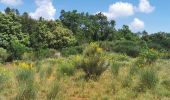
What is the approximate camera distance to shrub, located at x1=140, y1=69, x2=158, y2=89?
45.1 ft

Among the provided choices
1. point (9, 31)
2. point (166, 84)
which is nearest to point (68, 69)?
point (166, 84)

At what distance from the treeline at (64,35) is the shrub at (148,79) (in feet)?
84.2

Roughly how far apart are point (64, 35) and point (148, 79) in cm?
4033

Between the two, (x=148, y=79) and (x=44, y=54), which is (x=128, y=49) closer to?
(x=44, y=54)

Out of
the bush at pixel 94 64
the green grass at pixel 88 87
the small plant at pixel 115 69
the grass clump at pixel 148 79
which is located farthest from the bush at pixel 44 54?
the grass clump at pixel 148 79

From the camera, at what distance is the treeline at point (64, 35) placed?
141 ft

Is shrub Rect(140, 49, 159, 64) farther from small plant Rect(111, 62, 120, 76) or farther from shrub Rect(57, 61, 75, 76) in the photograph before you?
shrub Rect(57, 61, 75, 76)

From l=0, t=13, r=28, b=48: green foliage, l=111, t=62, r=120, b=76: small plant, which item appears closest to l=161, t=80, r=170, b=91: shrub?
l=111, t=62, r=120, b=76: small plant

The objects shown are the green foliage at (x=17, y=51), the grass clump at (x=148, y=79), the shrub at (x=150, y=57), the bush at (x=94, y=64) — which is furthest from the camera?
the green foliage at (x=17, y=51)

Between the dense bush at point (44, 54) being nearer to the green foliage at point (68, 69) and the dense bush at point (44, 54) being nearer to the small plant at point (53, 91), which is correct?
the green foliage at point (68, 69)

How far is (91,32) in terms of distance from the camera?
62844 mm

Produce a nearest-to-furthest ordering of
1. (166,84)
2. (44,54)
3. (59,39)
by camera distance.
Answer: (166,84) < (44,54) < (59,39)

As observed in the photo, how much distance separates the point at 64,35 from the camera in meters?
53.7

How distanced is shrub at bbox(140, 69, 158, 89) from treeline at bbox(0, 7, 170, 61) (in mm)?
25679
